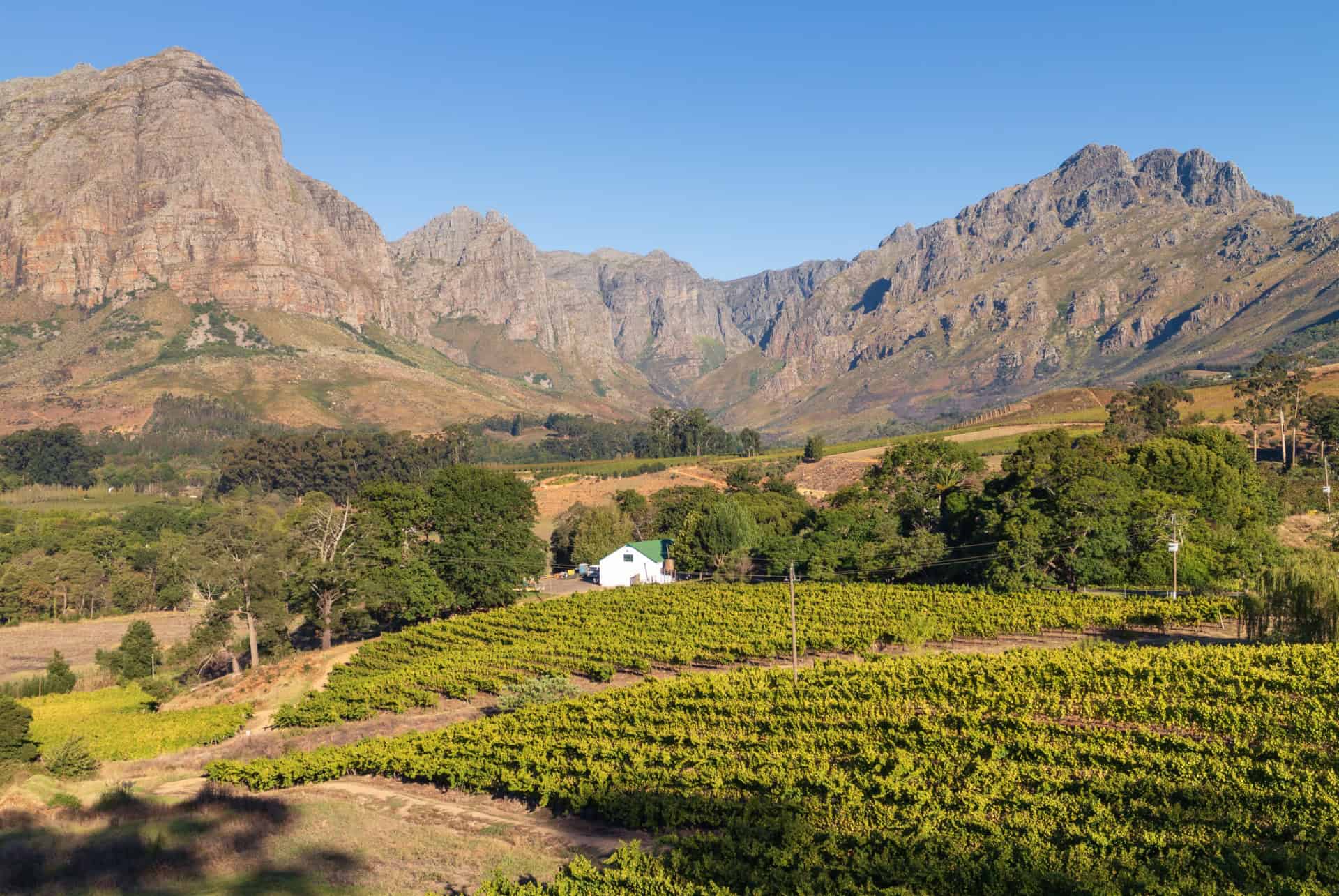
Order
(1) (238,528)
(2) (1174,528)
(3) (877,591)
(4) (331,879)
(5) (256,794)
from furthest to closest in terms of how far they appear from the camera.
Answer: (1) (238,528), (3) (877,591), (2) (1174,528), (5) (256,794), (4) (331,879)

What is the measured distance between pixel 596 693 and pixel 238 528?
7285cm

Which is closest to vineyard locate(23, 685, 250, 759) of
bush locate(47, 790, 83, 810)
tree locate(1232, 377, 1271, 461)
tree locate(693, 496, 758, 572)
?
bush locate(47, 790, 83, 810)

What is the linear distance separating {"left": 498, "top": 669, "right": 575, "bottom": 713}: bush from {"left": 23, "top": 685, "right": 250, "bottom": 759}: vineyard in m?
17.6

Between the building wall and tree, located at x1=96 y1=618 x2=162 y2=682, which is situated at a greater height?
the building wall

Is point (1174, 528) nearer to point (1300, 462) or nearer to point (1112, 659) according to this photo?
point (1112, 659)

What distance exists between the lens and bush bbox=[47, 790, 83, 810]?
34.1 metres

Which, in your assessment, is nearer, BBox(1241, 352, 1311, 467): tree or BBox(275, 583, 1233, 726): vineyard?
BBox(275, 583, 1233, 726): vineyard

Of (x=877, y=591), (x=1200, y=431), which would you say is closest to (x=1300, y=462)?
(x=1200, y=431)

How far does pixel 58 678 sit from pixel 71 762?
33.1 m

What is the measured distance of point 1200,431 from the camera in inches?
3415

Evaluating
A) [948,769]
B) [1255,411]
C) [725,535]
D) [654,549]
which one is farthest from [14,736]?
[1255,411]

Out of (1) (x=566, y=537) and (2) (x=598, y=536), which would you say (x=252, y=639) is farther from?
(1) (x=566, y=537)

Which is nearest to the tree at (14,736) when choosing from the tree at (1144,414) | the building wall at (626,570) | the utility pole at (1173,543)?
the building wall at (626,570)

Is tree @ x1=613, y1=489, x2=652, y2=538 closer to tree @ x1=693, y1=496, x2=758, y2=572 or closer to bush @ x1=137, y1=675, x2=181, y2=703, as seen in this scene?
tree @ x1=693, y1=496, x2=758, y2=572
